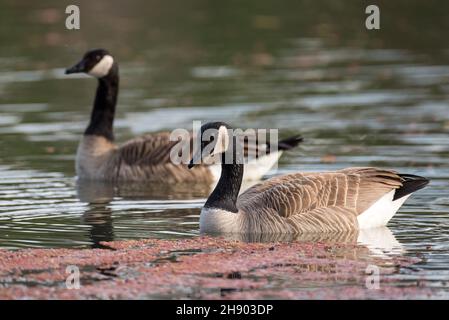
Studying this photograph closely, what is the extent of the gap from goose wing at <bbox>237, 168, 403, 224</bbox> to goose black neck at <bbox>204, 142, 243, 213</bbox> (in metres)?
0.23

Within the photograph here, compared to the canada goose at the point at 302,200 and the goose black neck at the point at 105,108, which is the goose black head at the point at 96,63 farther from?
the canada goose at the point at 302,200

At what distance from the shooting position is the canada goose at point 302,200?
12625 millimetres

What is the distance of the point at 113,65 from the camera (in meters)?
18.2

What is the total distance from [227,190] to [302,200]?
2.96 ft

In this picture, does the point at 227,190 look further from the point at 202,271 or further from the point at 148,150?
the point at 148,150

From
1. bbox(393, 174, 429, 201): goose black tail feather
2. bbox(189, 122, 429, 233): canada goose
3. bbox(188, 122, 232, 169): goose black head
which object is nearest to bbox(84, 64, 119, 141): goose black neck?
bbox(189, 122, 429, 233): canada goose

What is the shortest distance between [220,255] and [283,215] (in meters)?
1.40

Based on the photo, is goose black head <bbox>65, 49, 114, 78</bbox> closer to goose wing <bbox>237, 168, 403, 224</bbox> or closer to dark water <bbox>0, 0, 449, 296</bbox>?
dark water <bbox>0, 0, 449, 296</bbox>

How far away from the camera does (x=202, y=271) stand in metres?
10.9

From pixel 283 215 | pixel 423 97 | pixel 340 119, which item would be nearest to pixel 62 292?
pixel 283 215

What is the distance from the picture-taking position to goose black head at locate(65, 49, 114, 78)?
18.0 m

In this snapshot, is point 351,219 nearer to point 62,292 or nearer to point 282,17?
point 62,292

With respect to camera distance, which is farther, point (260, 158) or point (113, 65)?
point (113, 65)

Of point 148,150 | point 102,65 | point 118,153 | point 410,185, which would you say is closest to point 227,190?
point 410,185
